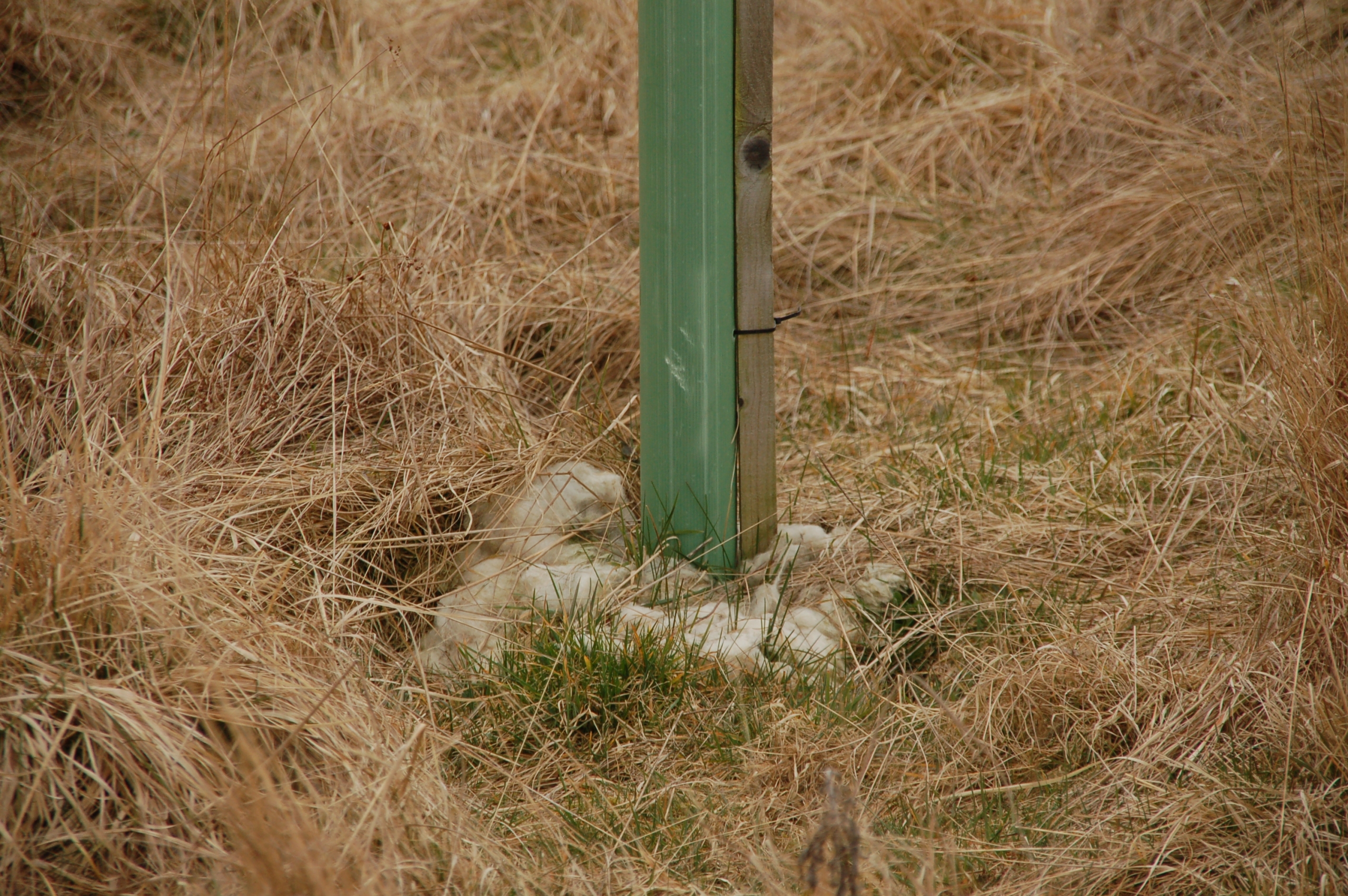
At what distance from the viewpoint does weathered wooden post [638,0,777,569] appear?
2.06m

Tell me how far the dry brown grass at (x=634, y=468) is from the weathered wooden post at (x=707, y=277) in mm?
292

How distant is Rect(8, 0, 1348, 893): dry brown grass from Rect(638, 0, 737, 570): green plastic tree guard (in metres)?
0.30

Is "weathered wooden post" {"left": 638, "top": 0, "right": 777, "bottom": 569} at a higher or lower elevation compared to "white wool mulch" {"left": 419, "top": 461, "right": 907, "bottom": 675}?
higher

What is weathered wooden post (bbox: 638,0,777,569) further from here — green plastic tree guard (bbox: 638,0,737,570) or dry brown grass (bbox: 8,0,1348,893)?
dry brown grass (bbox: 8,0,1348,893)

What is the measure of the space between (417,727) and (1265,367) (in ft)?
7.41

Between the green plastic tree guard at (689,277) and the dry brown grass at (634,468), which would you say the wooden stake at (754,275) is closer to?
the green plastic tree guard at (689,277)

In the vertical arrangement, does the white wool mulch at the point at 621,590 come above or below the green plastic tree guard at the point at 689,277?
below

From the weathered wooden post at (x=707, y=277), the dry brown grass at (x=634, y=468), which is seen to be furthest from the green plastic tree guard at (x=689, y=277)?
the dry brown grass at (x=634, y=468)

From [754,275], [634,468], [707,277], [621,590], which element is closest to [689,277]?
[707,277]

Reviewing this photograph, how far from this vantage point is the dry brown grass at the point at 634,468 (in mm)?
1571

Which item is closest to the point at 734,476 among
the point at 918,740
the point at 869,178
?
the point at 918,740

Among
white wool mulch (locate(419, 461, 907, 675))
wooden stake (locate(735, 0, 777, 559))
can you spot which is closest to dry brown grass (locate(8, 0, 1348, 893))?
white wool mulch (locate(419, 461, 907, 675))

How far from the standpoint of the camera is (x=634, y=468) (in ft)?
8.13

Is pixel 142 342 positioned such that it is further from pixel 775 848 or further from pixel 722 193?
pixel 775 848
